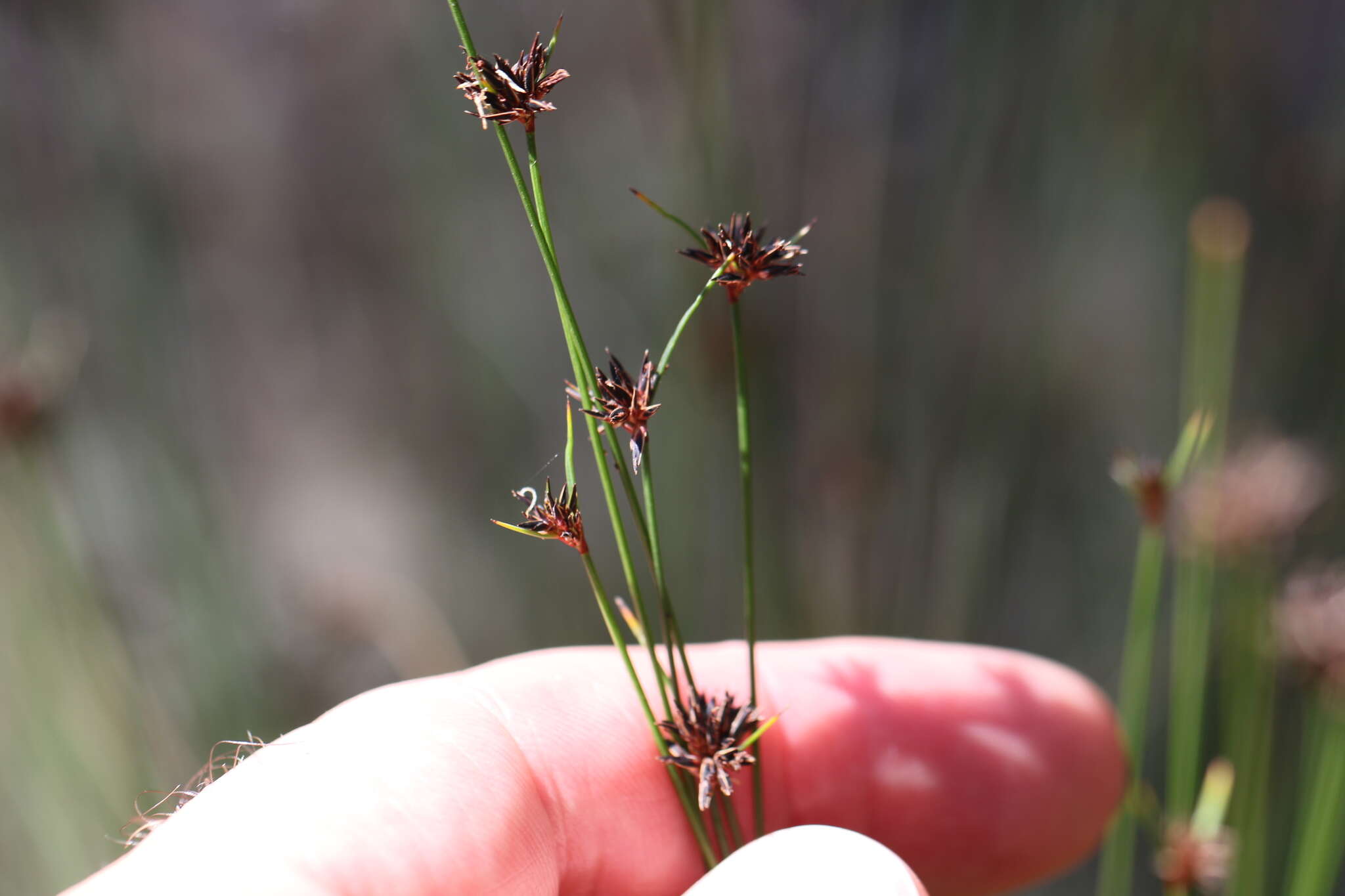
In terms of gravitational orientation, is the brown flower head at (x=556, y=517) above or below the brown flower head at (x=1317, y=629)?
above

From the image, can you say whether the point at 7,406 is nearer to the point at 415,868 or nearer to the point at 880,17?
the point at 415,868

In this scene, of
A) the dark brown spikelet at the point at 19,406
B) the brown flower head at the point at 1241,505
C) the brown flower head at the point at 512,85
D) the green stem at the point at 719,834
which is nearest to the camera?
Answer: the brown flower head at the point at 512,85

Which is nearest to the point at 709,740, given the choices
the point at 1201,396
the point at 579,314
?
the point at 1201,396

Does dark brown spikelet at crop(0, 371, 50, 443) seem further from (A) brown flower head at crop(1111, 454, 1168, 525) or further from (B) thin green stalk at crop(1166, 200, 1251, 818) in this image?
(B) thin green stalk at crop(1166, 200, 1251, 818)

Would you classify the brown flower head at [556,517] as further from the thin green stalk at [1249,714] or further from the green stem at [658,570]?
the thin green stalk at [1249,714]

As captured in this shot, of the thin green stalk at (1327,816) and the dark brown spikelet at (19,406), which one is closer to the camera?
the thin green stalk at (1327,816)

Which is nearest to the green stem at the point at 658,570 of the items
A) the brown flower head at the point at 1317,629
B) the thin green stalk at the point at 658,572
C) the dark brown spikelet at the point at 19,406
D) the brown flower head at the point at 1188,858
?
the thin green stalk at the point at 658,572
